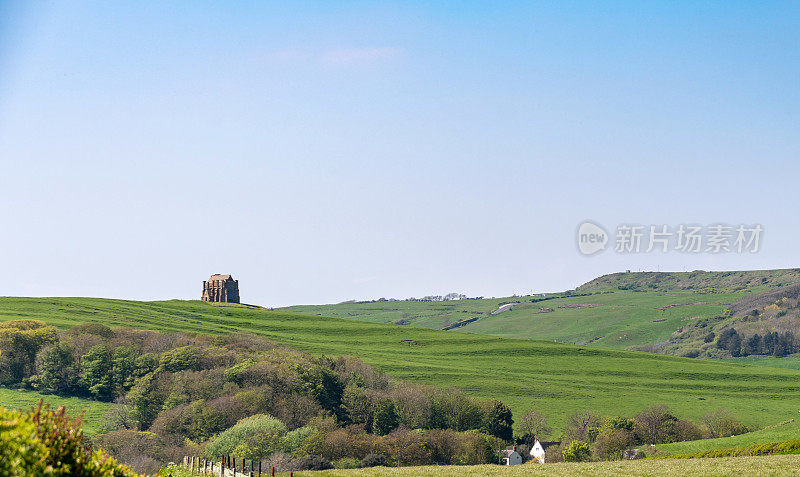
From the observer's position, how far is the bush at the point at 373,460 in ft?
279

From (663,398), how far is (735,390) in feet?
90.1

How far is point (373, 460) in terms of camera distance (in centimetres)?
8619

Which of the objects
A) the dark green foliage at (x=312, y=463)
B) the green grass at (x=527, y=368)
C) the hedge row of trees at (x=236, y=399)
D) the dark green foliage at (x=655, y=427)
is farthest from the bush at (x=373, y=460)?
the green grass at (x=527, y=368)

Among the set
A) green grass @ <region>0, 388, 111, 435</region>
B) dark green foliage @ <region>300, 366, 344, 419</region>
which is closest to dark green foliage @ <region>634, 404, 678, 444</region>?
dark green foliage @ <region>300, 366, 344, 419</region>

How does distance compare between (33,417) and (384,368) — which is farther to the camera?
(384,368)

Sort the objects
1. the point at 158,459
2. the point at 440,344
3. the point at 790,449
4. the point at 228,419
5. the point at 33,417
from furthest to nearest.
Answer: the point at 440,344 → the point at 228,419 → the point at 158,459 → the point at 790,449 → the point at 33,417

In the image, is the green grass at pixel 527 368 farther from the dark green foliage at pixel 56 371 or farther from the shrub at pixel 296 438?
the shrub at pixel 296 438

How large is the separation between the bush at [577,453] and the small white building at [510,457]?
15.8 m

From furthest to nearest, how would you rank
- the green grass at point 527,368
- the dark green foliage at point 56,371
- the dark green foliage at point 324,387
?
the green grass at point 527,368, the dark green foliage at point 56,371, the dark green foliage at point 324,387

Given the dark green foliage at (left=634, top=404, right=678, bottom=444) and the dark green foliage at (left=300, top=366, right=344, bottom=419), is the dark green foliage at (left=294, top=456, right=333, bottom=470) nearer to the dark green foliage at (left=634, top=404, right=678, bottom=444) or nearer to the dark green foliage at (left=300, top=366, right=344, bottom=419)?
the dark green foliage at (left=300, top=366, right=344, bottom=419)

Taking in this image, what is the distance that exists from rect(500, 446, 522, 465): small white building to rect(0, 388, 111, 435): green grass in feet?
187

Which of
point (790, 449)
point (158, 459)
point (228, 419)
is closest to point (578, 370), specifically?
point (228, 419)

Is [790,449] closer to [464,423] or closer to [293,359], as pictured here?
[464,423]

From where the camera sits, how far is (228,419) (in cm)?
9500
